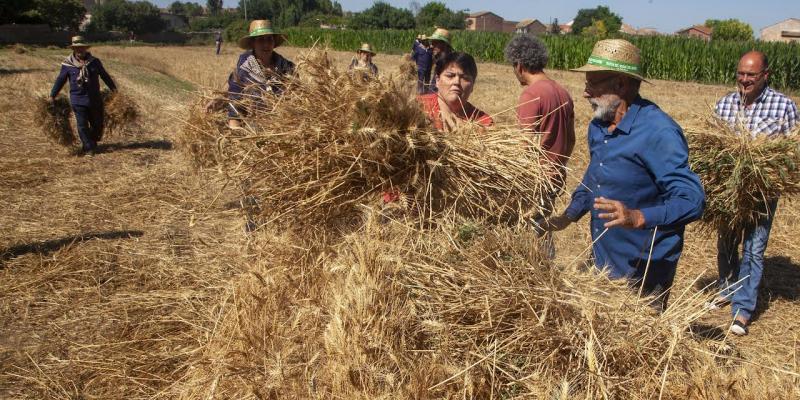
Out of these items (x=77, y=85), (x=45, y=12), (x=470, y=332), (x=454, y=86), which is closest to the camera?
(x=470, y=332)

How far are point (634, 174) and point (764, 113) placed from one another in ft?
7.76

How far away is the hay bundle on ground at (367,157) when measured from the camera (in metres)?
2.55

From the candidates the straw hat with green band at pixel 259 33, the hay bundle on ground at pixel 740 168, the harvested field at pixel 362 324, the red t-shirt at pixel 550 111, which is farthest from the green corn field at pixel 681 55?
the harvested field at pixel 362 324

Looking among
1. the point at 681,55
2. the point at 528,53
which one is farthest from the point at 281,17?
the point at 528,53

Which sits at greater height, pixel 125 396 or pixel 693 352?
pixel 693 352

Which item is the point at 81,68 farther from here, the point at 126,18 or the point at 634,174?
the point at 126,18

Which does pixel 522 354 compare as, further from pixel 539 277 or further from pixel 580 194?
pixel 580 194

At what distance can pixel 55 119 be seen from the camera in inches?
389

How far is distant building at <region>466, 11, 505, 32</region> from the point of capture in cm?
13550

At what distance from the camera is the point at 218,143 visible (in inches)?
115

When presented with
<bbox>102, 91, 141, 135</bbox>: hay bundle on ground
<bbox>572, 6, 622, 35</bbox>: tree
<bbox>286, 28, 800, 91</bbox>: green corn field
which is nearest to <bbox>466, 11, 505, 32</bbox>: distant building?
<bbox>572, 6, 622, 35</bbox>: tree

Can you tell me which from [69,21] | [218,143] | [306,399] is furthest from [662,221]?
[69,21]

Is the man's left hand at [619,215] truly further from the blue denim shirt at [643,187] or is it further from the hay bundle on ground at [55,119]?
the hay bundle on ground at [55,119]

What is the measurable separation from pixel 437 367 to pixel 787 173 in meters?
3.45
